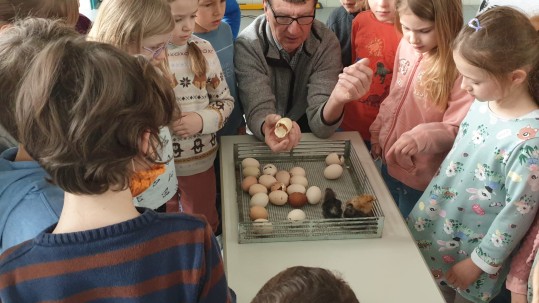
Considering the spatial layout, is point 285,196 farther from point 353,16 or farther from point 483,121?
point 353,16

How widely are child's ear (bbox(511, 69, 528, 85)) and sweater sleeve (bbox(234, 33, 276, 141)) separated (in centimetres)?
73

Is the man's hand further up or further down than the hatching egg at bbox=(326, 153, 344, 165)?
further up

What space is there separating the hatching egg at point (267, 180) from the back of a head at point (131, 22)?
0.46 m

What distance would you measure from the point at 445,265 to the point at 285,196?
1.60 ft

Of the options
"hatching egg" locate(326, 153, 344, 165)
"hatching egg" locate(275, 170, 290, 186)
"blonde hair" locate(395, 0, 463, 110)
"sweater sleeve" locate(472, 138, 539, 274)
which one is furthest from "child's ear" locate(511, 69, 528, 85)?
"hatching egg" locate(275, 170, 290, 186)

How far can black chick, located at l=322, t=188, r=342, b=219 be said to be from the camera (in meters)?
1.23

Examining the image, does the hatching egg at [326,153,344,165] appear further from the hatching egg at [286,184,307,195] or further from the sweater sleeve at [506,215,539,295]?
the sweater sleeve at [506,215,539,295]

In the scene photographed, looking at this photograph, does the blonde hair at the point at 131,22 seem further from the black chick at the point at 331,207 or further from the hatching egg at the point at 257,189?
the black chick at the point at 331,207

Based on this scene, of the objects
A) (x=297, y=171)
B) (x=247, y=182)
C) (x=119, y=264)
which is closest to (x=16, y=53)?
(x=119, y=264)

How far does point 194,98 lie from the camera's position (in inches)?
57.8

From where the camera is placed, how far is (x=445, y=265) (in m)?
1.38

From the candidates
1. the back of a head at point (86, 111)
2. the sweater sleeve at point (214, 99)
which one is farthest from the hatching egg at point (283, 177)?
the back of a head at point (86, 111)

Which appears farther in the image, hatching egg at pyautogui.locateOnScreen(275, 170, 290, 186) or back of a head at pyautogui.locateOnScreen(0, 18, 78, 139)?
hatching egg at pyautogui.locateOnScreen(275, 170, 290, 186)

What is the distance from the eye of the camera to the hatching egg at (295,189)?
4.37ft
